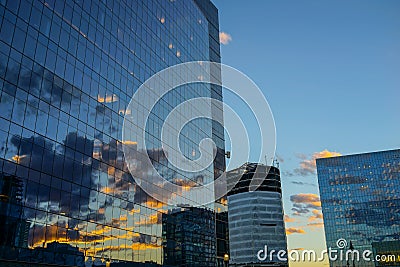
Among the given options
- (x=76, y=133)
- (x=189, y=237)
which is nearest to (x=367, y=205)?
(x=189, y=237)

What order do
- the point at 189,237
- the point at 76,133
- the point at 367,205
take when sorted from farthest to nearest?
the point at 367,205 → the point at 189,237 → the point at 76,133

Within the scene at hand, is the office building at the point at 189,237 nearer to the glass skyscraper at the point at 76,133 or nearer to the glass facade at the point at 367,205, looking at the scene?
the glass skyscraper at the point at 76,133

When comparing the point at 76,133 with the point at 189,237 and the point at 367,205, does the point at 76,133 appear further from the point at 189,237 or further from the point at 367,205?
the point at 367,205

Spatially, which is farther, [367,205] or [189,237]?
[367,205]

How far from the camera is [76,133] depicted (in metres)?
43.9

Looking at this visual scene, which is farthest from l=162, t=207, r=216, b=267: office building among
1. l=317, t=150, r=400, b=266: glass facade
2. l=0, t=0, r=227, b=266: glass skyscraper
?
l=317, t=150, r=400, b=266: glass facade

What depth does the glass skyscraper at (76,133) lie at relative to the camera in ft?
118

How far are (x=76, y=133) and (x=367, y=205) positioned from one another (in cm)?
17983

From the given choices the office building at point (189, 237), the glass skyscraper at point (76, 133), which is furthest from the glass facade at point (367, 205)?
the glass skyscraper at point (76, 133)

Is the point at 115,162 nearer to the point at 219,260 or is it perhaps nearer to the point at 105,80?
the point at 105,80

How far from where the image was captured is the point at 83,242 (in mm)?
42531

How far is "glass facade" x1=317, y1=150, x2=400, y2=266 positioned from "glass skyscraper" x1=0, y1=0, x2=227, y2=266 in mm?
152314

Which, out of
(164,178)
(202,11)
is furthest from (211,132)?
(202,11)

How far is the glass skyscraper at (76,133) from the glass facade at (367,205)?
152 m
